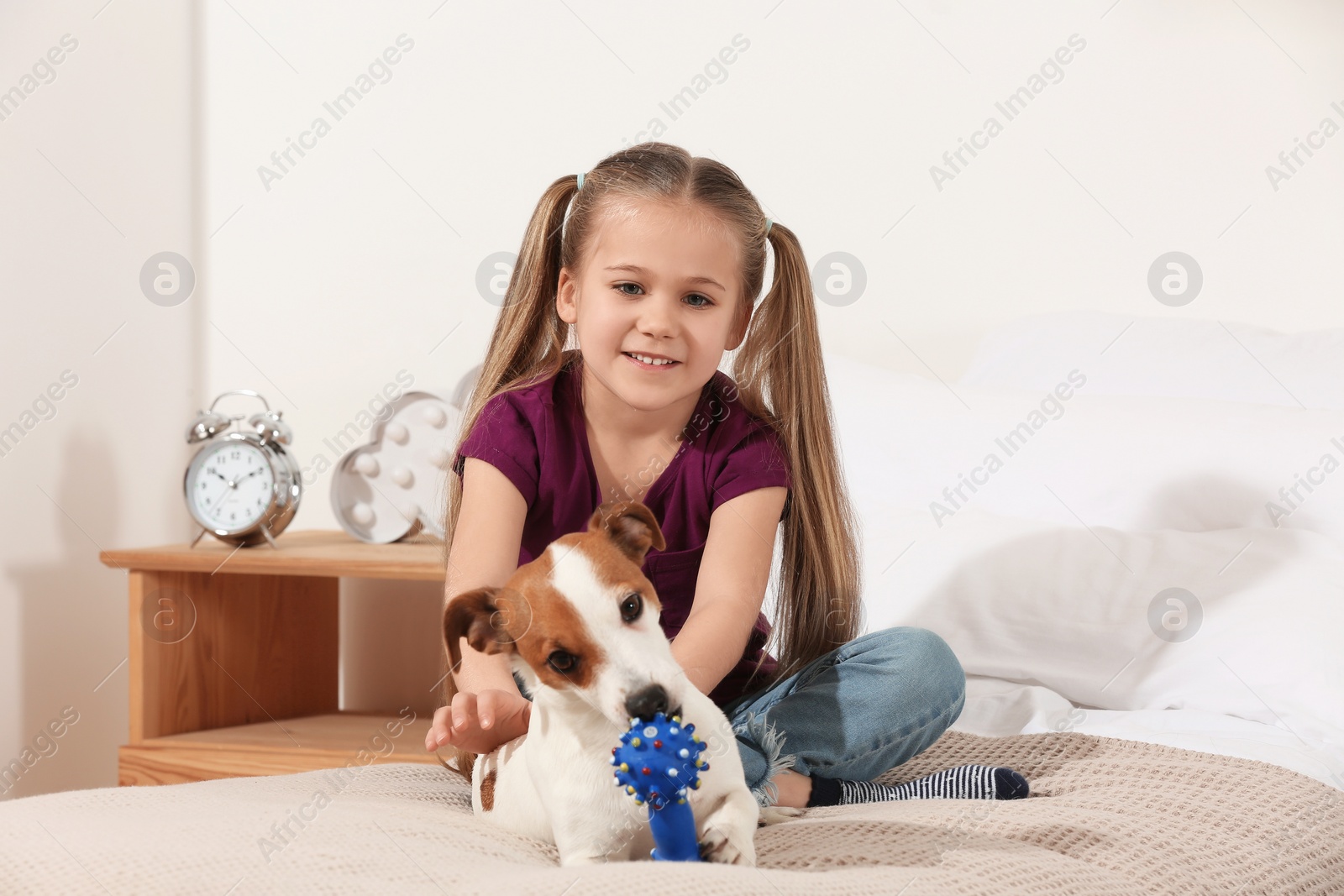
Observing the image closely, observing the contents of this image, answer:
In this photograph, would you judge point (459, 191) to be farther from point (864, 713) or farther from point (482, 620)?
point (482, 620)

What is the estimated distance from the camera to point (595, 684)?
0.71 m

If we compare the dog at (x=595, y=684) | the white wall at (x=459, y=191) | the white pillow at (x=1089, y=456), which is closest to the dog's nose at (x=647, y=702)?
the dog at (x=595, y=684)

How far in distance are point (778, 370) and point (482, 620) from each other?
1.89 feet

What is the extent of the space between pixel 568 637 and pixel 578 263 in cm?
55

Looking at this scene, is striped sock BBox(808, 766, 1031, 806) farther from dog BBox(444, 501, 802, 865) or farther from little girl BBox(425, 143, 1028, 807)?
dog BBox(444, 501, 802, 865)

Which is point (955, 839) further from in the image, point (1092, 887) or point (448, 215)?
point (448, 215)

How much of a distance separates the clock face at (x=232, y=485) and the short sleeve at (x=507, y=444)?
0.85m

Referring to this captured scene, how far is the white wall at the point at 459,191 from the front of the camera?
1.97 meters

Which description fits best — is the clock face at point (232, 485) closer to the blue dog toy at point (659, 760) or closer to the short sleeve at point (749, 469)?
the short sleeve at point (749, 469)

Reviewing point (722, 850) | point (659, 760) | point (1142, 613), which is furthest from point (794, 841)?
point (1142, 613)

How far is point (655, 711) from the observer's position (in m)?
0.70

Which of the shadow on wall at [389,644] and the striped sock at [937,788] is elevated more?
the striped sock at [937,788]

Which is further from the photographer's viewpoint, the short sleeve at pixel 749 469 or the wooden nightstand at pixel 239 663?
the wooden nightstand at pixel 239 663

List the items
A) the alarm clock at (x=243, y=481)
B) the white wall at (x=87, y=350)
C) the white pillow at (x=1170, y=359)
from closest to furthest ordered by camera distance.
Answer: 1. the white pillow at (x=1170, y=359)
2. the alarm clock at (x=243, y=481)
3. the white wall at (x=87, y=350)
